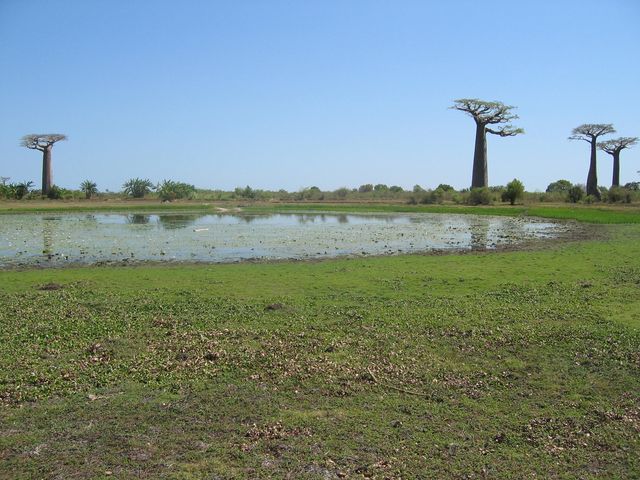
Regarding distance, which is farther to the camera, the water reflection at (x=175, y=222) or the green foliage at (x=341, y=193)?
the green foliage at (x=341, y=193)

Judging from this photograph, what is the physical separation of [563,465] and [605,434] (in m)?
0.79

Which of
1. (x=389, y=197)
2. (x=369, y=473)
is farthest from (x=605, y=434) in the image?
(x=389, y=197)

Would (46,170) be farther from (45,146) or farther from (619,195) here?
(619,195)

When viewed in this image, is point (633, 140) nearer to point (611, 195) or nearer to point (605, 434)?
point (611, 195)

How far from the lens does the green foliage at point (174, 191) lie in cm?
6444

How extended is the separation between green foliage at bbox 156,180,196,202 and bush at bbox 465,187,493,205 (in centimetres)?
3404

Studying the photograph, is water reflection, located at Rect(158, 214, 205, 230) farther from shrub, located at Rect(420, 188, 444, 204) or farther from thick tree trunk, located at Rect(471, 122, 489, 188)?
thick tree trunk, located at Rect(471, 122, 489, 188)

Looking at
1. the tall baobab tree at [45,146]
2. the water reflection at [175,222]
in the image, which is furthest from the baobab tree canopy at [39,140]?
the water reflection at [175,222]

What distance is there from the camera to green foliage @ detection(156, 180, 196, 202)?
64.4 metres

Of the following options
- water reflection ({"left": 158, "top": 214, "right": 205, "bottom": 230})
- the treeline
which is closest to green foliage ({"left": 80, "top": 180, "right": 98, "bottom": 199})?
the treeline

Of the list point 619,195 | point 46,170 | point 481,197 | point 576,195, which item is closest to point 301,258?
point 481,197

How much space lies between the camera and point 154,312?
9227mm

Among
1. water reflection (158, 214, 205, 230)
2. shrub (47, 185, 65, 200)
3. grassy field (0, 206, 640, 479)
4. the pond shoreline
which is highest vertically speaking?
shrub (47, 185, 65, 200)

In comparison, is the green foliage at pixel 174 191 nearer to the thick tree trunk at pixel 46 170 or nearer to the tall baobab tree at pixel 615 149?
the thick tree trunk at pixel 46 170
